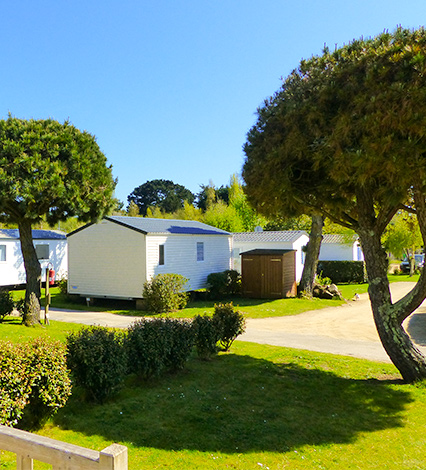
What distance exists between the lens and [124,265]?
19.8 metres

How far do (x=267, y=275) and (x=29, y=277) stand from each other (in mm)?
12643

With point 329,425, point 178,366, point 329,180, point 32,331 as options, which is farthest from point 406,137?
point 32,331

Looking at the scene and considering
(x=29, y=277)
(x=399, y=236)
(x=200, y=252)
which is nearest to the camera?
(x=29, y=277)

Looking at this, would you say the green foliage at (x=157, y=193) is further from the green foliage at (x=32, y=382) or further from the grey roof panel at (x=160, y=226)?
the green foliage at (x=32, y=382)

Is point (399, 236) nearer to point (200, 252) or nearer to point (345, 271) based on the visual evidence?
point (345, 271)

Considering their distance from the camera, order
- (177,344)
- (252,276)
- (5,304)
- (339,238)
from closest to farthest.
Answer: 1. (177,344)
2. (5,304)
3. (252,276)
4. (339,238)

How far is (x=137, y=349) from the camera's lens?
770 cm

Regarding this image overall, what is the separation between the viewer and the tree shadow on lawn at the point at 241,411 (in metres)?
5.83

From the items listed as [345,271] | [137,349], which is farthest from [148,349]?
[345,271]

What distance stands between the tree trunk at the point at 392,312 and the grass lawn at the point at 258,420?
0.46m

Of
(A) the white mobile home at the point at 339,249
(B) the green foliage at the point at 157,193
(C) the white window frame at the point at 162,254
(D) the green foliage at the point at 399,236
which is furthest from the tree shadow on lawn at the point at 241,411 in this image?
(B) the green foliage at the point at 157,193

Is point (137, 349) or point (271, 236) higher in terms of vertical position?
point (271, 236)

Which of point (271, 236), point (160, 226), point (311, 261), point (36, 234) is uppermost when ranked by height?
point (36, 234)

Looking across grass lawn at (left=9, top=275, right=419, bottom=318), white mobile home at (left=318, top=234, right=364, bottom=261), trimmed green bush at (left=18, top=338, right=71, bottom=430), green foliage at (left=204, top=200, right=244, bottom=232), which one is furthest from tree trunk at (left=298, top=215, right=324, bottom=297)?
trimmed green bush at (left=18, top=338, right=71, bottom=430)
